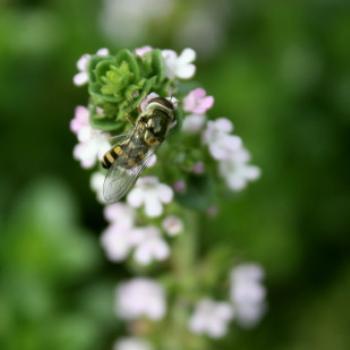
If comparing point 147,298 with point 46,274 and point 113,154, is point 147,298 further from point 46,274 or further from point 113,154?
point 46,274

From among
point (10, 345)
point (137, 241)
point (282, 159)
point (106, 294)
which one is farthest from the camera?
point (282, 159)

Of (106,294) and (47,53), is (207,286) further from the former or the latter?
(47,53)

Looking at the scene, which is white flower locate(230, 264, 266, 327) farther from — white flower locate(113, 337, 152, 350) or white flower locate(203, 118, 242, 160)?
white flower locate(203, 118, 242, 160)

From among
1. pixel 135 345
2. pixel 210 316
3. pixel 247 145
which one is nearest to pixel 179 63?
pixel 210 316

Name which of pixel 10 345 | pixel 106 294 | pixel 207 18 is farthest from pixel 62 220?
pixel 207 18

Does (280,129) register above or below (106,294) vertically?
above

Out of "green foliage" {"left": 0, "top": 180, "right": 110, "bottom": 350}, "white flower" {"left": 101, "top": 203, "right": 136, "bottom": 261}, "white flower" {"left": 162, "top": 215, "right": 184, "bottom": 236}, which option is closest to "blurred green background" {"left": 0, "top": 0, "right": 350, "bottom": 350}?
"green foliage" {"left": 0, "top": 180, "right": 110, "bottom": 350}

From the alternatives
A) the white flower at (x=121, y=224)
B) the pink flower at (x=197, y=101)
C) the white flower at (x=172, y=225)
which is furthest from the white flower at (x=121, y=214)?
the pink flower at (x=197, y=101)

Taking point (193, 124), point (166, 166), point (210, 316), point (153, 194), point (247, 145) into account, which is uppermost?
point (247, 145)
